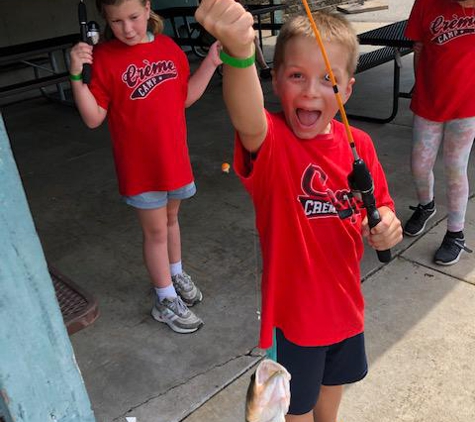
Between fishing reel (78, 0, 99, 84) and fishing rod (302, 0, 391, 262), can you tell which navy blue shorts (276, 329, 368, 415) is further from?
fishing reel (78, 0, 99, 84)

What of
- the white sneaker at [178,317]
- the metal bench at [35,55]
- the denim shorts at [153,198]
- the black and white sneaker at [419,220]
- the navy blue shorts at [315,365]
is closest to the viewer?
the navy blue shorts at [315,365]

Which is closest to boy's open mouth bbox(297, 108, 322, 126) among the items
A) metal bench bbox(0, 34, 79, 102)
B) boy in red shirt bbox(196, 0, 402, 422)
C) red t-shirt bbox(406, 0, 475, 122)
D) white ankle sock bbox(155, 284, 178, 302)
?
boy in red shirt bbox(196, 0, 402, 422)

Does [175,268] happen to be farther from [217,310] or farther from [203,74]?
[203,74]

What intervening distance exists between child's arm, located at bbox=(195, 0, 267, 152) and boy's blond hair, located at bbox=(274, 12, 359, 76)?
0.67ft

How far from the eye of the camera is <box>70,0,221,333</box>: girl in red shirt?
223 cm

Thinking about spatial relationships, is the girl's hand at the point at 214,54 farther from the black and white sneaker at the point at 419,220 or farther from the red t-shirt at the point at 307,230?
the black and white sneaker at the point at 419,220

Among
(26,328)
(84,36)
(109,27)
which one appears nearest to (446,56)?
(109,27)

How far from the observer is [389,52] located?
5.67 meters

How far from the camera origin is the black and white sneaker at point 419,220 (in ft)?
11.0

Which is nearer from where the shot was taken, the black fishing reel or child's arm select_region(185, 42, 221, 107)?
the black fishing reel

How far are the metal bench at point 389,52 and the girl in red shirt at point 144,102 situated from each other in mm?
2729

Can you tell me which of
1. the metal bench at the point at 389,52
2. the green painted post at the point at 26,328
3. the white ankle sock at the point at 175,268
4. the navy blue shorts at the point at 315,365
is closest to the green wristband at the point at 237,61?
the green painted post at the point at 26,328

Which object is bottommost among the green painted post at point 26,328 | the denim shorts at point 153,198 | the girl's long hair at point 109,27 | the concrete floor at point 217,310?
the concrete floor at point 217,310

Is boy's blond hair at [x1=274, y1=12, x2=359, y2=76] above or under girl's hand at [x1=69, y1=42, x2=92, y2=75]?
above
